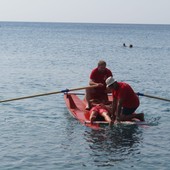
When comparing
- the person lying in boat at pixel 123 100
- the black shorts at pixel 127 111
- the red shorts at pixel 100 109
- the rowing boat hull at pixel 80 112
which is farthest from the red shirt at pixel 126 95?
the red shorts at pixel 100 109

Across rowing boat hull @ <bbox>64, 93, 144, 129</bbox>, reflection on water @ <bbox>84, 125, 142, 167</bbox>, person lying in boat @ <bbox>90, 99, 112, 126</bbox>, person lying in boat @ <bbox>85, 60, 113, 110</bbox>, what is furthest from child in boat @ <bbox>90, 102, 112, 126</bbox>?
person lying in boat @ <bbox>85, 60, 113, 110</bbox>

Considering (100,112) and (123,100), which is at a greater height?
(123,100)

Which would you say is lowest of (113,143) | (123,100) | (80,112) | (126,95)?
(113,143)

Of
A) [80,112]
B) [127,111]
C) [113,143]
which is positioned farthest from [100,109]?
[113,143]

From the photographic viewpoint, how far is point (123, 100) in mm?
15164

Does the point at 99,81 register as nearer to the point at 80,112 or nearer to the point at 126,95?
the point at 80,112

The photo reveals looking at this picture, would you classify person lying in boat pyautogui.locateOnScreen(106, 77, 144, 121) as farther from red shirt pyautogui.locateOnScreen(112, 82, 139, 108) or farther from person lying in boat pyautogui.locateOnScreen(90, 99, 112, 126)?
person lying in boat pyautogui.locateOnScreen(90, 99, 112, 126)

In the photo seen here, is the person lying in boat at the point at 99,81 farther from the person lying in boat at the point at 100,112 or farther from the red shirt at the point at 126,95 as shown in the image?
Result: the red shirt at the point at 126,95

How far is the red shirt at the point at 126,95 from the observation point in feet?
49.0

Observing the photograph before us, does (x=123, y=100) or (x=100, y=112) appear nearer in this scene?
(x=123, y=100)

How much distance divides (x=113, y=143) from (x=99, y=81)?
3600mm

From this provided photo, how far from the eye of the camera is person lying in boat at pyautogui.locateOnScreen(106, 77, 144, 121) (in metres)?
14.8

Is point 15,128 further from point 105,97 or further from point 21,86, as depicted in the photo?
point 21,86

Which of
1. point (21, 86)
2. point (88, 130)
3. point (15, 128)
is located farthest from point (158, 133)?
point (21, 86)
